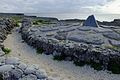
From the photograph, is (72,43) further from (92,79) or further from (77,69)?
(92,79)

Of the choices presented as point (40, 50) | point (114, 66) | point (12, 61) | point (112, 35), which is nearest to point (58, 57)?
point (40, 50)

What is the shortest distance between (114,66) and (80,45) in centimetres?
275

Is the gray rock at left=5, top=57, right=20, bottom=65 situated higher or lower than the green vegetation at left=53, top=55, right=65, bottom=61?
higher

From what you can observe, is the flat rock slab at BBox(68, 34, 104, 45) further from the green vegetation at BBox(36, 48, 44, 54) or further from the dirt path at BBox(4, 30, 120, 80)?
the dirt path at BBox(4, 30, 120, 80)

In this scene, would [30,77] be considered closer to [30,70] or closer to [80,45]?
[30,70]

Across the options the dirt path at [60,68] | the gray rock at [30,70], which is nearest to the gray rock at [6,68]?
the gray rock at [30,70]

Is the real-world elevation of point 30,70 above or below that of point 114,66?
above

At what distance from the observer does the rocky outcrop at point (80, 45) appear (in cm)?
1431

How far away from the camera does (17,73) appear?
11.1 meters

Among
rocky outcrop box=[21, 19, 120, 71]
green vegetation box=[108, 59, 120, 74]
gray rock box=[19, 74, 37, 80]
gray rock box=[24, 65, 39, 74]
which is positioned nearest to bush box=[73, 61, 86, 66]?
rocky outcrop box=[21, 19, 120, 71]

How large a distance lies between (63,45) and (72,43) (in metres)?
0.70

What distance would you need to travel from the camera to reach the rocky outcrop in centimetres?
1431

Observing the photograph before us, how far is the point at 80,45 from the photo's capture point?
1586cm

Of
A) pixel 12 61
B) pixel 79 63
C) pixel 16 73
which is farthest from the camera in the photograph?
pixel 79 63
